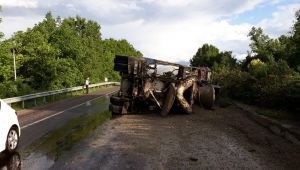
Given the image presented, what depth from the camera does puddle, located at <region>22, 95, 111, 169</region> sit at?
8977mm

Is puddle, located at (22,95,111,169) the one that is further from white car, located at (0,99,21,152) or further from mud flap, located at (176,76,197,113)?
mud flap, located at (176,76,197,113)

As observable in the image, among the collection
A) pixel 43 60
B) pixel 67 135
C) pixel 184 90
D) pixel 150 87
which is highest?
pixel 43 60

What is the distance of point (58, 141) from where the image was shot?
37.8 ft

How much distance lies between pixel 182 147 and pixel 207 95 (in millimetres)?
9830

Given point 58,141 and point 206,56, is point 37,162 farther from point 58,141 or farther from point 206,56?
point 206,56

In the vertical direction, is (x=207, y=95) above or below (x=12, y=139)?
above

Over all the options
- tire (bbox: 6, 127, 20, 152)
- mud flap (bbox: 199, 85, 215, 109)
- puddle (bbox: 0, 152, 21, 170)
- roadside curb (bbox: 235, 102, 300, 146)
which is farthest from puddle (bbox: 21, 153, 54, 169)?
mud flap (bbox: 199, 85, 215, 109)

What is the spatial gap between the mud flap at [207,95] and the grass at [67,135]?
5049 mm

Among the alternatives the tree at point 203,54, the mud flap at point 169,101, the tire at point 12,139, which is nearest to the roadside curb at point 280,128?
the mud flap at point 169,101

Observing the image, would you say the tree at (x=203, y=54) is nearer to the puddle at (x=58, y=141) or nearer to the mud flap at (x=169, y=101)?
the mud flap at (x=169, y=101)

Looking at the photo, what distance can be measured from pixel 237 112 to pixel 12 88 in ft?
51.4

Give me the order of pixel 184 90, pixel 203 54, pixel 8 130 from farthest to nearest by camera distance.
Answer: pixel 203 54, pixel 184 90, pixel 8 130

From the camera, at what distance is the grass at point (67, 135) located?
10.4 m

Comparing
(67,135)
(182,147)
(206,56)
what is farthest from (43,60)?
(206,56)
